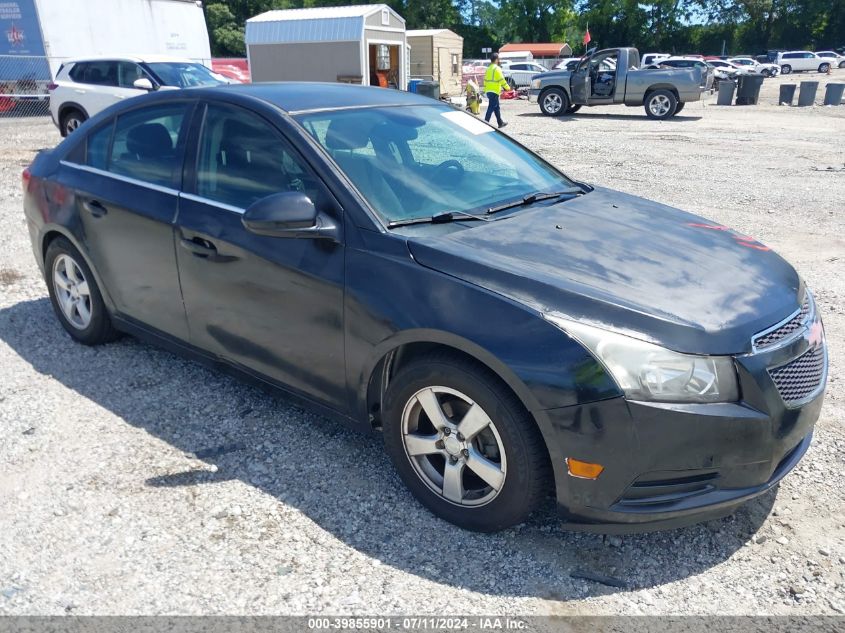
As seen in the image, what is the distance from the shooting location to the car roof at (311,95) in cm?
353

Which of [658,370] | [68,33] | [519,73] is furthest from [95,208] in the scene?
[519,73]

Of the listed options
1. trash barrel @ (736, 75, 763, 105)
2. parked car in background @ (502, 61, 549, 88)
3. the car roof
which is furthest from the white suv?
parked car in background @ (502, 61, 549, 88)

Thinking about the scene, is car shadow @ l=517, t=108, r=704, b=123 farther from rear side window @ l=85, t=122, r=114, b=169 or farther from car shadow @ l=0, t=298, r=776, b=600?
car shadow @ l=0, t=298, r=776, b=600

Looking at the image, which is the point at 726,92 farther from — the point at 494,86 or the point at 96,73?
the point at 96,73

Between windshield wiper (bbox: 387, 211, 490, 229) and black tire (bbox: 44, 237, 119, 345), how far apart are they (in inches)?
90.7

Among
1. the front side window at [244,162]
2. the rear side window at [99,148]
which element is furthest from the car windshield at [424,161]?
the rear side window at [99,148]

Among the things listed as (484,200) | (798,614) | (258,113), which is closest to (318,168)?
(258,113)

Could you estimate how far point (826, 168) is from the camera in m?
11.6

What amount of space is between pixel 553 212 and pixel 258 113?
4.91 ft

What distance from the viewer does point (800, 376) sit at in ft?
8.80

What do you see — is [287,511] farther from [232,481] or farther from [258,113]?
[258,113]

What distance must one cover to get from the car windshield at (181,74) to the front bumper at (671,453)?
12455 millimetres

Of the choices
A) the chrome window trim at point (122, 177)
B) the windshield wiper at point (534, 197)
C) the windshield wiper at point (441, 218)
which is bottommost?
the windshield wiper at point (534, 197)

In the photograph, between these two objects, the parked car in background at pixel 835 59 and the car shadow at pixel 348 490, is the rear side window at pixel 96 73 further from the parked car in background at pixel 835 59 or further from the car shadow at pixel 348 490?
the parked car in background at pixel 835 59
